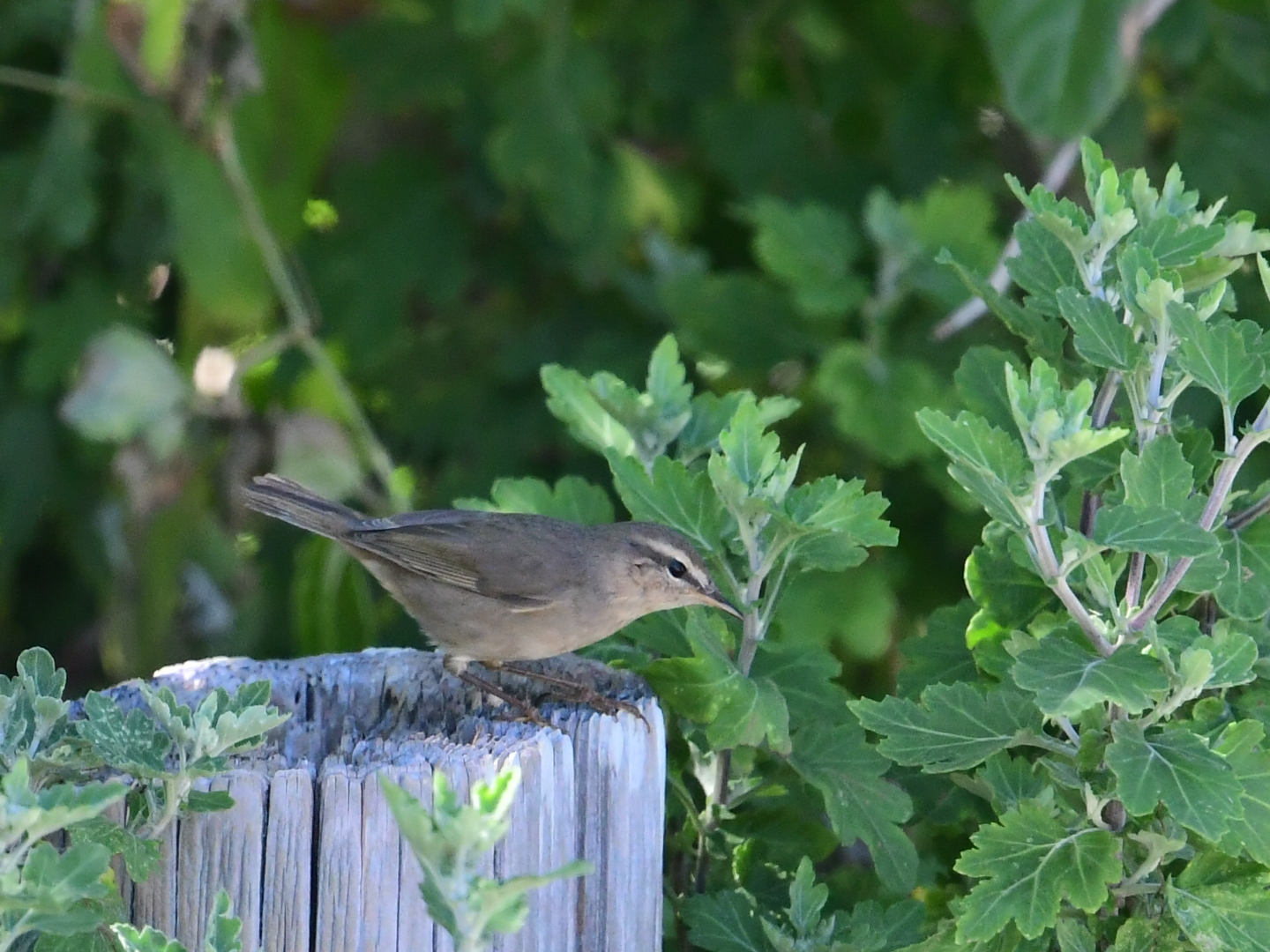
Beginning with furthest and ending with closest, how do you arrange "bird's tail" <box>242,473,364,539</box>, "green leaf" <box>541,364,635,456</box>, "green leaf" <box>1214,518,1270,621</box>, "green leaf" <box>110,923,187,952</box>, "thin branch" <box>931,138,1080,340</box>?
"thin branch" <box>931,138,1080,340</box> < "bird's tail" <box>242,473,364,539</box> < "green leaf" <box>541,364,635,456</box> < "green leaf" <box>1214,518,1270,621</box> < "green leaf" <box>110,923,187,952</box>

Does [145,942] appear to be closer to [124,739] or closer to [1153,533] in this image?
[124,739]

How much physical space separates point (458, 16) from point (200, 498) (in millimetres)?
1614

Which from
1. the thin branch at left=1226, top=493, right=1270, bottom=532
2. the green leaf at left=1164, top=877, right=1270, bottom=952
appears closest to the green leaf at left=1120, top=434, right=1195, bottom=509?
the thin branch at left=1226, top=493, right=1270, bottom=532

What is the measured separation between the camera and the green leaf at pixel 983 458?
223 centimetres

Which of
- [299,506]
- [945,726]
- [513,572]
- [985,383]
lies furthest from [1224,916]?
[299,506]

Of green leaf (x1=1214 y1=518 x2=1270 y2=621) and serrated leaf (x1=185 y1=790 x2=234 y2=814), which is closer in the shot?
serrated leaf (x1=185 y1=790 x2=234 y2=814)

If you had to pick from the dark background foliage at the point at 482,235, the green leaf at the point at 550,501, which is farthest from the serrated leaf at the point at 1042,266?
the dark background foliage at the point at 482,235

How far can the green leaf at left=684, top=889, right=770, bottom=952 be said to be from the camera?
2.57 m

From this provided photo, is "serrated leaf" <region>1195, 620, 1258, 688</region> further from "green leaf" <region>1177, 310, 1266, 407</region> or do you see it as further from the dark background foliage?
the dark background foliage

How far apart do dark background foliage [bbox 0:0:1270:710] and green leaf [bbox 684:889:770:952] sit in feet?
5.20

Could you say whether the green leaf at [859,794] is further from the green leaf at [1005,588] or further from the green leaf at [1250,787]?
the green leaf at [1250,787]

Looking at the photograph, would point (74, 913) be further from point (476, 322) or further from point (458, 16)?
point (476, 322)

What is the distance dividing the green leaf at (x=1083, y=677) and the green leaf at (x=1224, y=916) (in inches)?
12.4

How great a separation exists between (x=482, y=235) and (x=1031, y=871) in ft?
12.6
